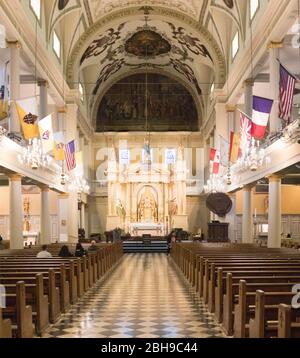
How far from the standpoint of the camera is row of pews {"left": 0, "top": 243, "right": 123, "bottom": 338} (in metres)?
7.59

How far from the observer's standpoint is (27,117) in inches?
661

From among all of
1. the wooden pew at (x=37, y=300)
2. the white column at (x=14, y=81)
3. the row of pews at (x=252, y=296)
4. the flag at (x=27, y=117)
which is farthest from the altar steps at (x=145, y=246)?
the wooden pew at (x=37, y=300)

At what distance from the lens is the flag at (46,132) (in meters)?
18.4

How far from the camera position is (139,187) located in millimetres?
41125

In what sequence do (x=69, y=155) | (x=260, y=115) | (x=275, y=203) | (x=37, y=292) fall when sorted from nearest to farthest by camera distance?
(x=37, y=292) < (x=260, y=115) < (x=275, y=203) < (x=69, y=155)

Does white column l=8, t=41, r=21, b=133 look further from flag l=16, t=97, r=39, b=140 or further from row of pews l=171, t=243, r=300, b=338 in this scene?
row of pews l=171, t=243, r=300, b=338

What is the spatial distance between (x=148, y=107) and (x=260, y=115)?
26.7 meters

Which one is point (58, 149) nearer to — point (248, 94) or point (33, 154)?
point (33, 154)

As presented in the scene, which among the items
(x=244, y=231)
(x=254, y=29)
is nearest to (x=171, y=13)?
(x=254, y=29)

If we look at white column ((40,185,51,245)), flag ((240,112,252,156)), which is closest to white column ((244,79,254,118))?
flag ((240,112,252,156))

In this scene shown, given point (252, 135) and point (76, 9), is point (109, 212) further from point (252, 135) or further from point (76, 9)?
point (252, 135)

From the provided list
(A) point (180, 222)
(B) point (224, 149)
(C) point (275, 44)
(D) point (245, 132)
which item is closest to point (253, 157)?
(D) point (245, 132)

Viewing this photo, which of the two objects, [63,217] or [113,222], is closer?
[63,217]

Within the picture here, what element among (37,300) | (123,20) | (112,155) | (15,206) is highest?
(123,20)
